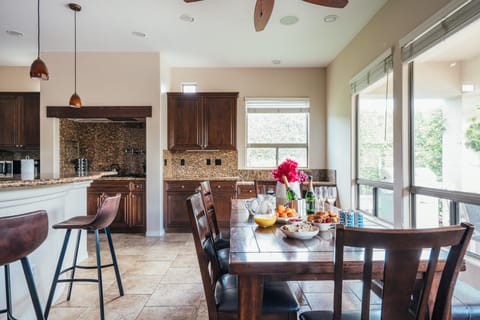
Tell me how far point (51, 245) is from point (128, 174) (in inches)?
109

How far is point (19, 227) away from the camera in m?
1.32

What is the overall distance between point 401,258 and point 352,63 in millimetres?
3739

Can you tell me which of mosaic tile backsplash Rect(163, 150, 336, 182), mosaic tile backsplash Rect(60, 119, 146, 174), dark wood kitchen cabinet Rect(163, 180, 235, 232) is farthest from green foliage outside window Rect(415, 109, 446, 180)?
mosaic tile backsplash Rect(60, 119, 146, 174)

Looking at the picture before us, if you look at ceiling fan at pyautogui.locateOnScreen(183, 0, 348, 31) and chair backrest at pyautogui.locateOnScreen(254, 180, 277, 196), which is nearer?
ceiling fan at pyautogui.locateOnScreen(183, 0, 348, 31)

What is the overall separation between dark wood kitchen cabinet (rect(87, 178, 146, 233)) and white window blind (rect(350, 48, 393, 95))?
3.62 meters

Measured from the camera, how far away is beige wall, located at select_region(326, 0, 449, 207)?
264 centimetres

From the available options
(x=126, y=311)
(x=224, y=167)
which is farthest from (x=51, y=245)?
(x=224, y=167)

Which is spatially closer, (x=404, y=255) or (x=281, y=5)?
(x=404, y=255)

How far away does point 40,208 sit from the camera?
223 centimetres

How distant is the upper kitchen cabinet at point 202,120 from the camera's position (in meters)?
4.86

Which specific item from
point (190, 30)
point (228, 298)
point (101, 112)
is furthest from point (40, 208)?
point (190, 30)

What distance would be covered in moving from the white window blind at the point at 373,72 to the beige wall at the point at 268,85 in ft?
4.34

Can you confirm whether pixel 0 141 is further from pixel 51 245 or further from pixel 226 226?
pixel 226 226

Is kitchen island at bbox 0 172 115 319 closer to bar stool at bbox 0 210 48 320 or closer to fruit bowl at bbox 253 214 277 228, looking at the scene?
bar stool at bbox 0 210 48 320
